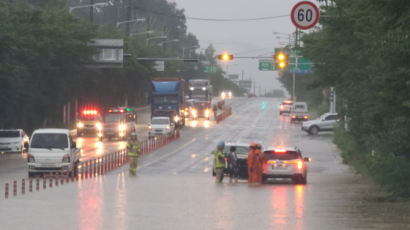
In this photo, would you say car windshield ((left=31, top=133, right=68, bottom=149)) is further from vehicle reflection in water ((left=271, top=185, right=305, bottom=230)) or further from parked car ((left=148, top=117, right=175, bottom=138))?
parked car ((left=148, top=117, right=175, bottom=138))

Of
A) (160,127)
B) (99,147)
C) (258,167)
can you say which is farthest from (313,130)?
(258,167)

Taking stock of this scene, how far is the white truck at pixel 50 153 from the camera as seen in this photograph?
121 feet

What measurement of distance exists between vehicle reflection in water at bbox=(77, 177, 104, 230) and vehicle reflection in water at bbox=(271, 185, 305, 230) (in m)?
3.52

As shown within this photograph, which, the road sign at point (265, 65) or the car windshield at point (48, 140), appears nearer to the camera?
the car windshield at point (48, 140)

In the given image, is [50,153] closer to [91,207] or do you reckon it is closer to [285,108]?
[91,207]

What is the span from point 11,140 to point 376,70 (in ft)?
116

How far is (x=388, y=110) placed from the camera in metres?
23.6

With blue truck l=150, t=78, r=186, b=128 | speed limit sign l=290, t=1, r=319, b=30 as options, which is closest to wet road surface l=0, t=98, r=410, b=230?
speed limit sign l=290, t=1, r=319, b=30

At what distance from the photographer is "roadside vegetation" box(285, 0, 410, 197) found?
18.5 metres

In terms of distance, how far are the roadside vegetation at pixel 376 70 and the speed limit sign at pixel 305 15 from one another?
1.11m

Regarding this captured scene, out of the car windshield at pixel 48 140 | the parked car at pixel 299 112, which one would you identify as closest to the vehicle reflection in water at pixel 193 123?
the parked car at pixel 299 112

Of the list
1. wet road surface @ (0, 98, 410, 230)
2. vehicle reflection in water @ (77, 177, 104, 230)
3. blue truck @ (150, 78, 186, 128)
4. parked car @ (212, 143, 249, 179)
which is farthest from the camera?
blue truck @ (150, 78, 186, 128)

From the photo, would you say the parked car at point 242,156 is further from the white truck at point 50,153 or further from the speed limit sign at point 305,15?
the speed limit sign at point 305,15

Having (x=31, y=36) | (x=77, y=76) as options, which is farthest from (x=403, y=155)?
(x=77, y=76)
